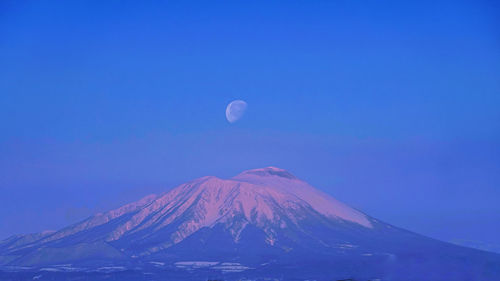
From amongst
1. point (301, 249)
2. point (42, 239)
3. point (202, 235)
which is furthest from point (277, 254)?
point (42, 239)

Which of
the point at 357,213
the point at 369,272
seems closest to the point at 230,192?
the point at 357,213

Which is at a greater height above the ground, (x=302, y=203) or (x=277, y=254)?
(x=302, y=203)

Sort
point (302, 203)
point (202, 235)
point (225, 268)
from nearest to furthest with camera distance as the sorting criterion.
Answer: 1. point (225, 268)
2. point (202, 235)
3. point (302, 203)

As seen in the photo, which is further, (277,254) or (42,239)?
(42,239)

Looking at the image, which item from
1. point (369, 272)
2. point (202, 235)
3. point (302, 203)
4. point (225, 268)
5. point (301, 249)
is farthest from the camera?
point (302, 203)

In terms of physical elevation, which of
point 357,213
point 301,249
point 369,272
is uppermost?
point 357,213

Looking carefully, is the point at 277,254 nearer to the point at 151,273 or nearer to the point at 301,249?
the point at 301,249

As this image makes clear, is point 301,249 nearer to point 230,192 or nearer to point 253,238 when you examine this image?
point 253,238
